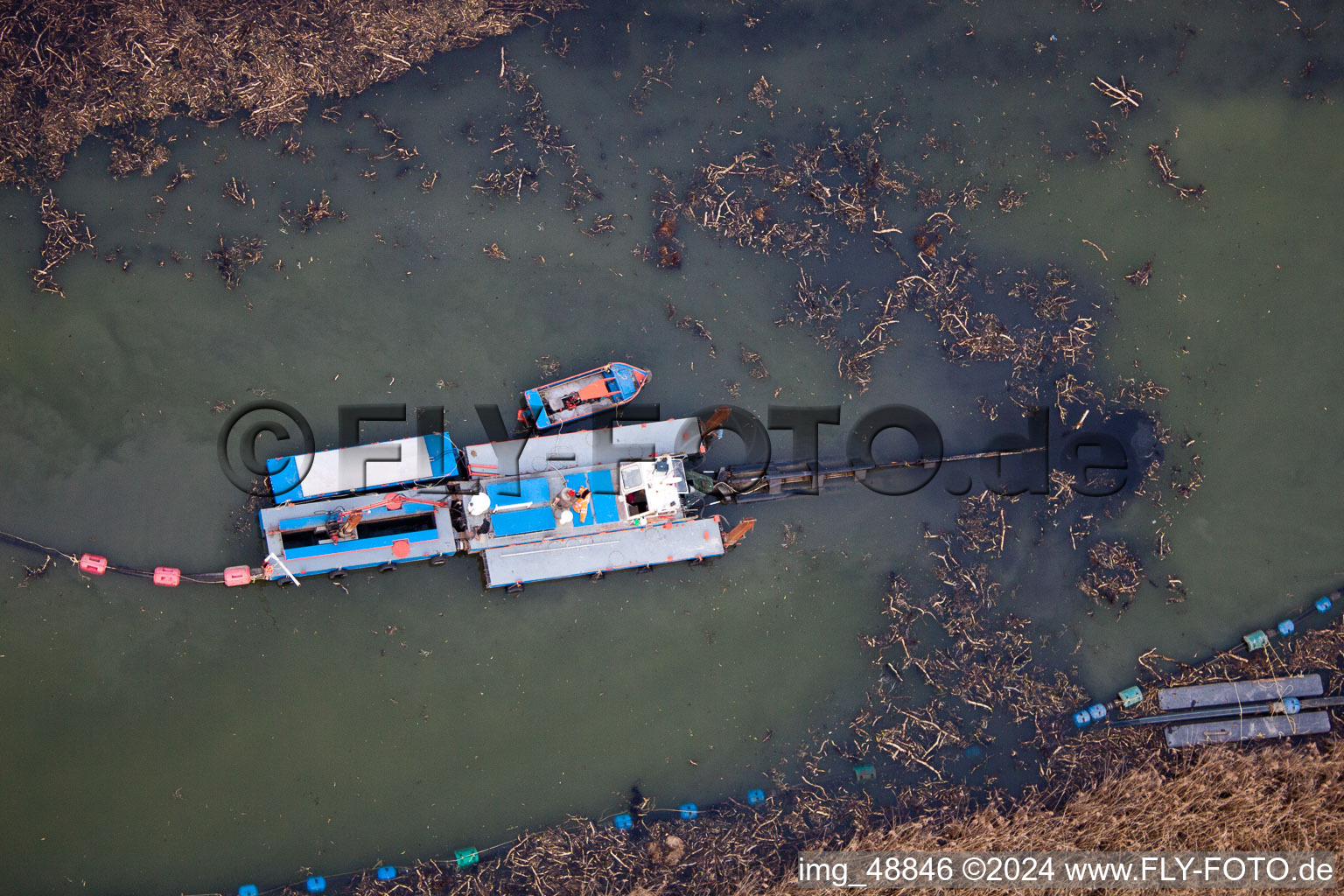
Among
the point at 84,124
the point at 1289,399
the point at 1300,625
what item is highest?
the point at 84,124

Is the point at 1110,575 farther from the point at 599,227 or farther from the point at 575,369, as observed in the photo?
the point at 599,227

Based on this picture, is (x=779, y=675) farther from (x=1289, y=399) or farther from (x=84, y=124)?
(x=84, y=124)

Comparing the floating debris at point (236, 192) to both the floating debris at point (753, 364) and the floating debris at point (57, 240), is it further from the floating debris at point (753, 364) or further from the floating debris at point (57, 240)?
the floating debris at point (753, 364)

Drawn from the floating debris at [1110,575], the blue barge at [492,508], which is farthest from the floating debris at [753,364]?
the floating debris at [1110,575]

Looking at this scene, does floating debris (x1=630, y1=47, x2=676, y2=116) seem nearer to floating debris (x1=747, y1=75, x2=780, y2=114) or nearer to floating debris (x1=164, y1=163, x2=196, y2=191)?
floating debris (x1=747, y1=75, x2=780, y2=114)

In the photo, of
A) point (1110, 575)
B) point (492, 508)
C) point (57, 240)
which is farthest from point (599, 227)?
point (1110, 575)

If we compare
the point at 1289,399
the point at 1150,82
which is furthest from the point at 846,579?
the point at 1150,82
